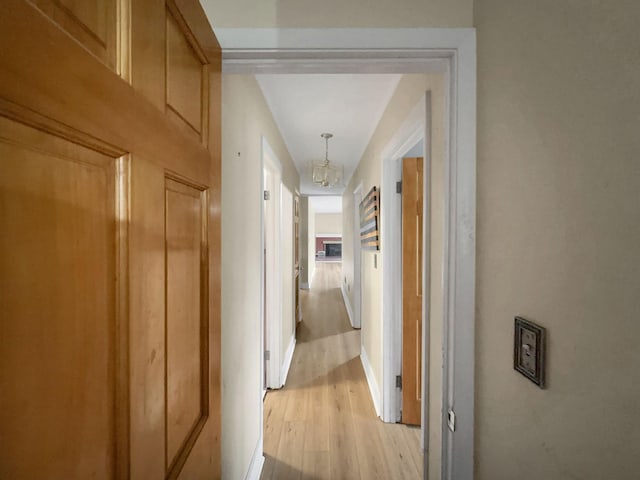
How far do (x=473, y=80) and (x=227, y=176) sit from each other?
0.96 metres

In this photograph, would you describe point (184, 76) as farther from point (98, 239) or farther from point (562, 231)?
point (562, 231)

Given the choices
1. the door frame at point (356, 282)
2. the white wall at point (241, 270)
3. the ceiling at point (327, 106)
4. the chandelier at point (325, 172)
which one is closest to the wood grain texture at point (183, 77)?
the white wall at point (241, 270)

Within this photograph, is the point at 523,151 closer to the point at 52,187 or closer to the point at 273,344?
the point at 52,187

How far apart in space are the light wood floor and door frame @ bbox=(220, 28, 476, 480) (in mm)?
1209

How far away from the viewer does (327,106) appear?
2.23 m

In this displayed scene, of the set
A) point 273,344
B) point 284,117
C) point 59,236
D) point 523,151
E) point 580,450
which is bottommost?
point 273,344

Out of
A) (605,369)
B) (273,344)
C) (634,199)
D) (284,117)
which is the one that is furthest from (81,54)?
(273,344)

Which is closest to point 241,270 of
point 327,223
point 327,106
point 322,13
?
point 322,13

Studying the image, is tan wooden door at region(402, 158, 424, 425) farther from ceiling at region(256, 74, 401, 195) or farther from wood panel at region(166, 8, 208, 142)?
wood panel at region(166, 8, 208, 142)

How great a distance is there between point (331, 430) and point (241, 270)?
152cm

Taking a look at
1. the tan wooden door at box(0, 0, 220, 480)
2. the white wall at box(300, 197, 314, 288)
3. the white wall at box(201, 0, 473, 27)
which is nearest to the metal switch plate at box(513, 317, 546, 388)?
the tan wooden door at box(0, 0, 220, 480)

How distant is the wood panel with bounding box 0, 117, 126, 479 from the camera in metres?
0.29

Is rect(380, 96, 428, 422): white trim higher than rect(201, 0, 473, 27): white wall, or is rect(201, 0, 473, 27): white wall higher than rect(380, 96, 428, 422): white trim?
rect(201, 0, 473, 27): white wall

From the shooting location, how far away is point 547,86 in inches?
24.6
